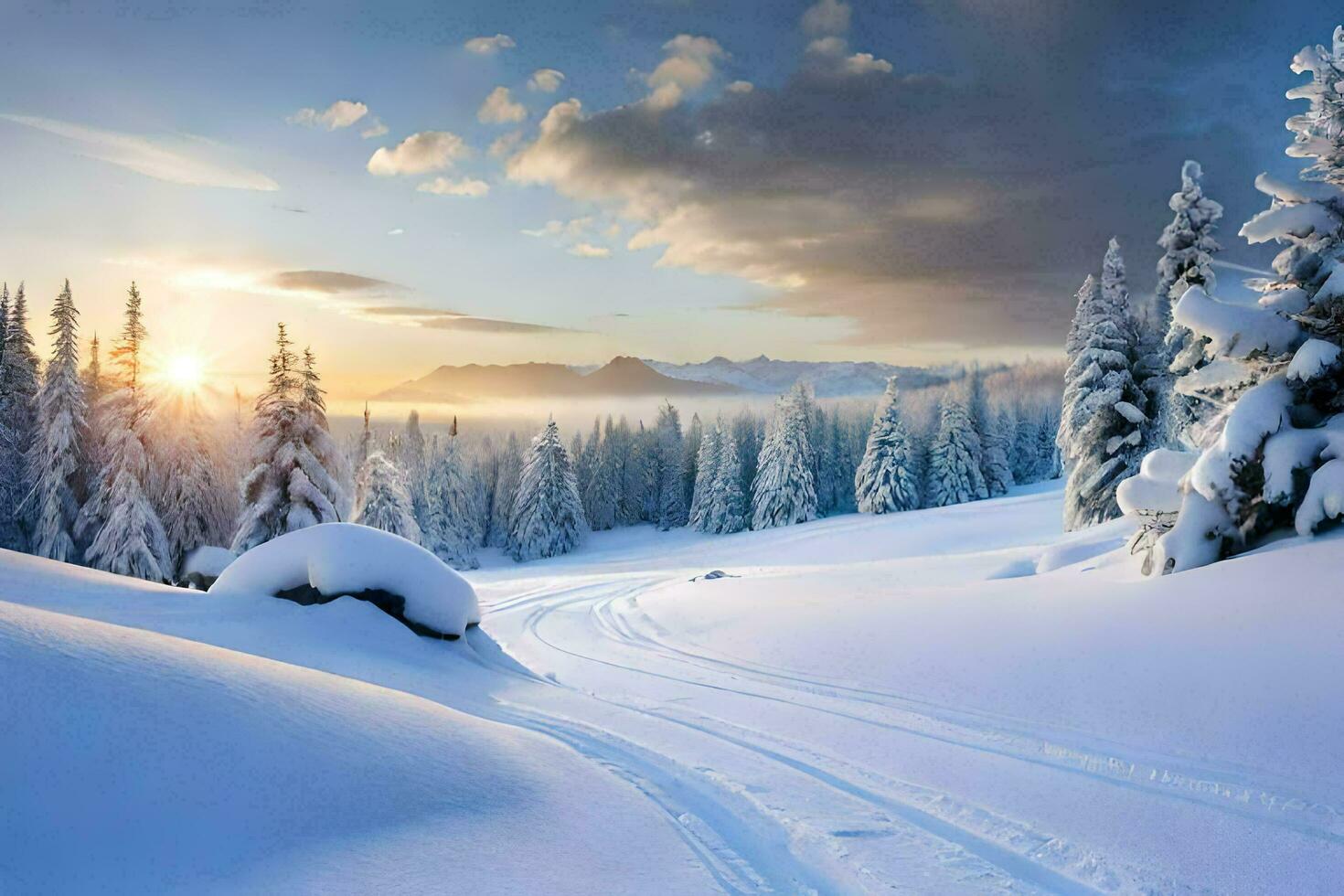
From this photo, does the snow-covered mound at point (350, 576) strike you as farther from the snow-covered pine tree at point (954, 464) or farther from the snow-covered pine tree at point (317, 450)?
the snow-covered pine tree at point (954, 464)

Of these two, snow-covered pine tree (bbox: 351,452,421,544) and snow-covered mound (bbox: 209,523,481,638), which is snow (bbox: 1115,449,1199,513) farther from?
snow-covered pine tree (bbox: 351,452,421,544)

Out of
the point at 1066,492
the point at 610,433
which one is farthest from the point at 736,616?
the point at 610,433

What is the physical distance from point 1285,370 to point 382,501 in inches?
1404

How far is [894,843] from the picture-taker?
5188 mm

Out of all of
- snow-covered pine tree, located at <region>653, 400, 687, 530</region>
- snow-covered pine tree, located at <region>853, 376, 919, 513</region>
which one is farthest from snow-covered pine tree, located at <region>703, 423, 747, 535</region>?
snow-covered pine tree, located at <region>853, 376, 919, 513</region>

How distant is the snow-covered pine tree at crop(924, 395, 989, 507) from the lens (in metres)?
58.6

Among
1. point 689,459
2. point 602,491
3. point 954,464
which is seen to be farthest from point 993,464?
point 602,491

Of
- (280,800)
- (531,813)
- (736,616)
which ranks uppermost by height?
(280,800)

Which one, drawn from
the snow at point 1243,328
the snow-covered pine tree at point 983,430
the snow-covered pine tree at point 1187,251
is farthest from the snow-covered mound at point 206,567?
the snow-covered pine tree at point 983,430

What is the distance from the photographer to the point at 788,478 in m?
60.1

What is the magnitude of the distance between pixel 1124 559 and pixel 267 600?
13.5 meters

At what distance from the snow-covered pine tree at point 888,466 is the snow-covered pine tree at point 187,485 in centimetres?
4078

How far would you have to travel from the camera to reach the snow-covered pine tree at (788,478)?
59.9 metres

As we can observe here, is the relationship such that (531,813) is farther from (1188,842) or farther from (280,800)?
(1188,842)
